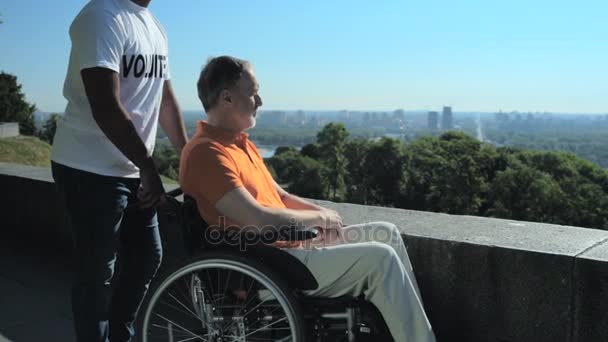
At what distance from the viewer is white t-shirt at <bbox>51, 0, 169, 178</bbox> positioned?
1.95 meters

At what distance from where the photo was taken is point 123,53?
2041mm

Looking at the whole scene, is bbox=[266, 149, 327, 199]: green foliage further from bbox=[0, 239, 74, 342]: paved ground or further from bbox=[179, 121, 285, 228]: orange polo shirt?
bbox=[179, 121, 285, 228]: orange polo shirt

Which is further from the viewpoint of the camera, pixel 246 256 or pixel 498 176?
pixel 498 176

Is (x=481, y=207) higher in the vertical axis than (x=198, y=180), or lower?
lower

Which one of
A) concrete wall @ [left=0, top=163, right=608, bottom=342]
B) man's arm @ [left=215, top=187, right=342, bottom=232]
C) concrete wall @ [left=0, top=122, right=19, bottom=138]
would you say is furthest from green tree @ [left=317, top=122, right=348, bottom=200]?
man's arm @ [left=215, top=187, right=342, bottom=232]

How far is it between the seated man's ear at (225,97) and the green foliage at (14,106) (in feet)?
133

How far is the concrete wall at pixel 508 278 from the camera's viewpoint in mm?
2301

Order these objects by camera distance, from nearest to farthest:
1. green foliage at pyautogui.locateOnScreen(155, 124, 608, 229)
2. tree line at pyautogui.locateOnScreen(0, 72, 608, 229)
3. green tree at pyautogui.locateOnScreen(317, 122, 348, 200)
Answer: tree line at pyautogui.locateOnScreen(0, 72, 608, 229) → green foliage at pyautogui.locateOnScreen(155, 124, 608, 229) → green tree at pyautogui.locateOnScreen(317, 122, 348, 200)

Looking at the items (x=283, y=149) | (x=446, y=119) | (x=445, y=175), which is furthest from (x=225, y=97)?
(x=446, y=119)

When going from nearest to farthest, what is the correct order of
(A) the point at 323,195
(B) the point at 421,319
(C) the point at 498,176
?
(B) the point at 421,319
(C) the point at 498,176
(A) the point at 323,195

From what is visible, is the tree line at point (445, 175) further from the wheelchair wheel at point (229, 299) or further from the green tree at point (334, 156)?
the wheelchair wheel at point (229, 299)

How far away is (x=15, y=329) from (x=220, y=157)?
1.59 meters

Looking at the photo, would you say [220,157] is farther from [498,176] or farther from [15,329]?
[498,176]

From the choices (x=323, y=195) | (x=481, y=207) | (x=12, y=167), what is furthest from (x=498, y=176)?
(x=12, y=167)
